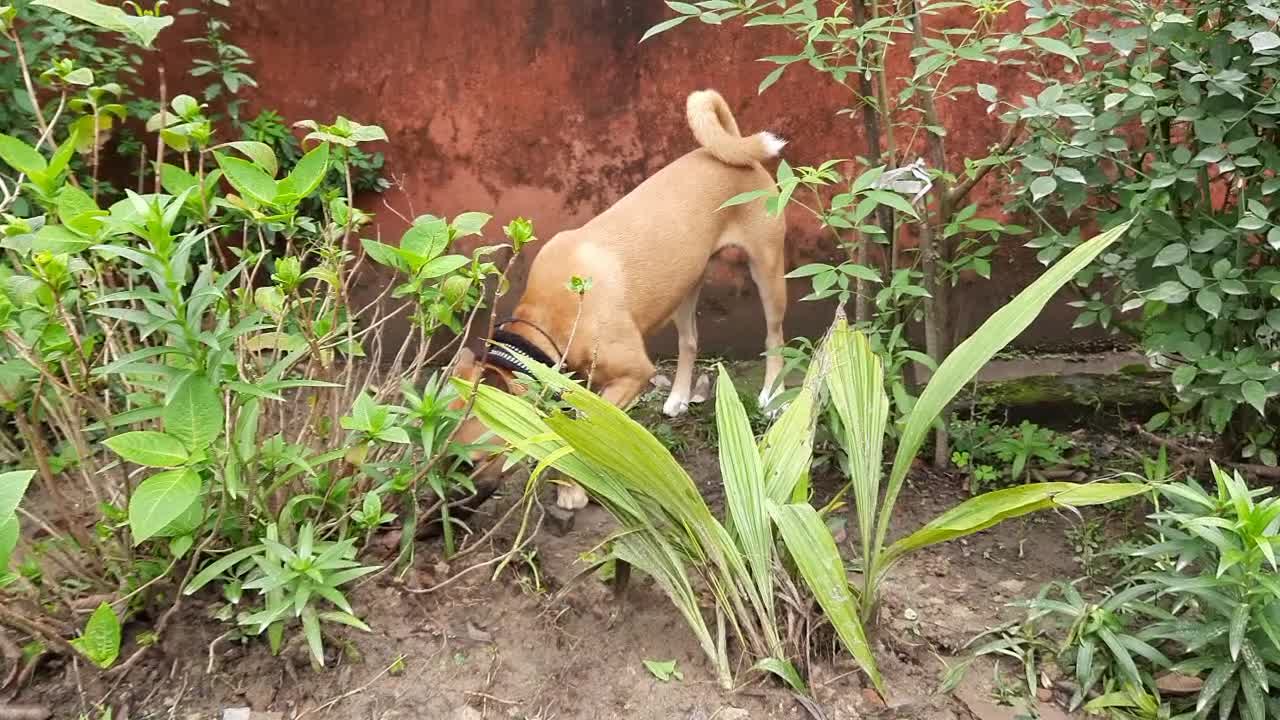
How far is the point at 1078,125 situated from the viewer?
7.77ft

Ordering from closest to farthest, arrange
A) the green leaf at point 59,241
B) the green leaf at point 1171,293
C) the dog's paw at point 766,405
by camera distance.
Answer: the green leaf at point 59,241, the green leaf at point 1171,293, the dog's paw at point 766,405

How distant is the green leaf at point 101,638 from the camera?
175 cm

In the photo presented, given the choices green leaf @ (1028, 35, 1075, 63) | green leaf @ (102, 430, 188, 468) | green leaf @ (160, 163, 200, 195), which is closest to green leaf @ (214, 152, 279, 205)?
green leaf @ (160, 163, 200, 195)

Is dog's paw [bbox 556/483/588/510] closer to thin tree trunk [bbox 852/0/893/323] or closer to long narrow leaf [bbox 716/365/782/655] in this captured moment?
long narrow leaf [bbox 716/365/782/655]

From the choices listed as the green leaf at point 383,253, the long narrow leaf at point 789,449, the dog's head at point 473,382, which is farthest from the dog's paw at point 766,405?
the green leaf at point 383,253

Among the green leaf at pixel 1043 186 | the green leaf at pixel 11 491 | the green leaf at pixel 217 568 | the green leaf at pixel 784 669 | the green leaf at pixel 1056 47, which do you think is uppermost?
the green leaf at pixel 1056 47

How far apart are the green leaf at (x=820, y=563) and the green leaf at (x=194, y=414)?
1.15 metres

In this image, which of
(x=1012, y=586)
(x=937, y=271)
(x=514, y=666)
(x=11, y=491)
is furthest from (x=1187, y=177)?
(x=11, y=491)

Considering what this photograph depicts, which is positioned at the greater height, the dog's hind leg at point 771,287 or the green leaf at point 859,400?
the green leaf at point 859,400

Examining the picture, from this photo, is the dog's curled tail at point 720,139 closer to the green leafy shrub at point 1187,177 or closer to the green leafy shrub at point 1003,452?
the green leafy shrub at point 1187,177

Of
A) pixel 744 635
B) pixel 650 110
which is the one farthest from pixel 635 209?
pixel 744 635

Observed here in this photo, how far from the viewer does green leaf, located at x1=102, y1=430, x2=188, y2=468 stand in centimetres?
156

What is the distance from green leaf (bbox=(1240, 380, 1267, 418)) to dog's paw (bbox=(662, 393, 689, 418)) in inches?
79.0

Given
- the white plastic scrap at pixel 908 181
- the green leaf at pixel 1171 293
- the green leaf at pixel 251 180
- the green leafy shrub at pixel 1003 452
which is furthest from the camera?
the green leafy shrub at pixel 1003 452
